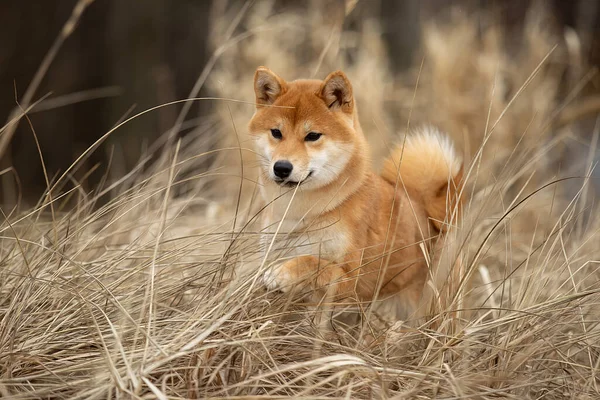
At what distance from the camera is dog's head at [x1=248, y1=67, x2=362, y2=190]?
111 inches

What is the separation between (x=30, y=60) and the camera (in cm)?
813

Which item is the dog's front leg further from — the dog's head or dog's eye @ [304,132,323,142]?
dog's eye @ [304,132,323,142]

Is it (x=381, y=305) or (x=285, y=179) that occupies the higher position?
(x=285, y=179)

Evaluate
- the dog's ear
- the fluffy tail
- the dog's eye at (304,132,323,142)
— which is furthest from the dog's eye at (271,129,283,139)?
the fluffy tail

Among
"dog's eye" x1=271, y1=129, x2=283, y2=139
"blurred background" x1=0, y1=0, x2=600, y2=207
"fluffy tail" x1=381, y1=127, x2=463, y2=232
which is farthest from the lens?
"blurred background" x1=0, y1=0, x2=600, y2=207

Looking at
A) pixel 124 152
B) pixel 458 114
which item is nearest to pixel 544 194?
pixel 458 114

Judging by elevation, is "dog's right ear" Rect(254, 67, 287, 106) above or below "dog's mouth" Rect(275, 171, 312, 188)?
above

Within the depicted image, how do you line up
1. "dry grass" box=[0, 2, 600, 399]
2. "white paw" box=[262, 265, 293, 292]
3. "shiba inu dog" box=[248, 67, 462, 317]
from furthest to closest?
"shiba inu dog" box=[248, 67, 462, 317]
"white paw" box=[262, 265, 293, 292]
"dry grass" box=[0, 2, 600, 399]

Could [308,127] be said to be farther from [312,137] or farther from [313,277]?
[313,277]

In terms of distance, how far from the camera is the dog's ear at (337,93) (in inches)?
111

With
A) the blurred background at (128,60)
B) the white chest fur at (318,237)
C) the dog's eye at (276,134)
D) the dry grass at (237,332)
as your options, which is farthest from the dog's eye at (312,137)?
the blurred background at (128,60)

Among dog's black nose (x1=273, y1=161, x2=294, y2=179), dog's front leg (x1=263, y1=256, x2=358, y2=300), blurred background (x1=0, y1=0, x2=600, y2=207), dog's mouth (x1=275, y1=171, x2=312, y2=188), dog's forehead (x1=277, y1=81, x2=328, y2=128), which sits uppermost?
dog's forehead (x1=277, y1=81, x2=328, y2=128)

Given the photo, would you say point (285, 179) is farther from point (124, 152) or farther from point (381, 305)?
point (124, 152)

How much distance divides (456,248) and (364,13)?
5.40m
